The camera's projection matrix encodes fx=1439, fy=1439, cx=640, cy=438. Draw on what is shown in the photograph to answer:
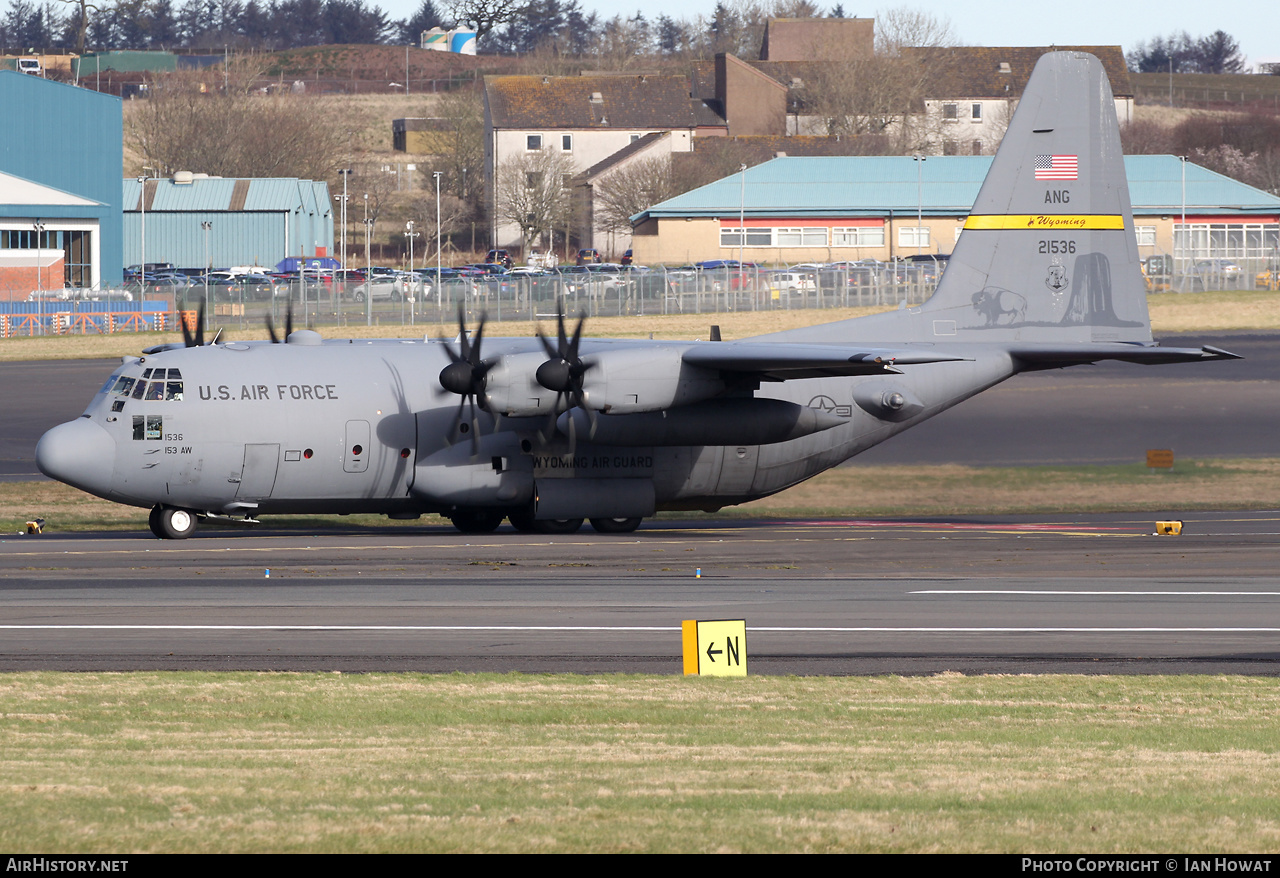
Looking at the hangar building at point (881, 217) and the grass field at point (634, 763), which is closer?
the grass field at point (634, 763)

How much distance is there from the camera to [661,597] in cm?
2100

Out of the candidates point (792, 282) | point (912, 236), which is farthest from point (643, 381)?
point (912, 236)

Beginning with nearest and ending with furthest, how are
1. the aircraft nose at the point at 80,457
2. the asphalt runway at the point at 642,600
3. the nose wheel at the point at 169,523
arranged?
the asphalt runway at the point at 642,600 < the aircraft nose at the point at 80,457 < the nose wheel at the point at 169,523

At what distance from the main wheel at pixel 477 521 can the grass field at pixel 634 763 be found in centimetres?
1560

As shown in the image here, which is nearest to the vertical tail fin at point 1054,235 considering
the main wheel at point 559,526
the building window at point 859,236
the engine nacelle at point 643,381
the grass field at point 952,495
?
the grass field at point 952,495

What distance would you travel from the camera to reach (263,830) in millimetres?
8172

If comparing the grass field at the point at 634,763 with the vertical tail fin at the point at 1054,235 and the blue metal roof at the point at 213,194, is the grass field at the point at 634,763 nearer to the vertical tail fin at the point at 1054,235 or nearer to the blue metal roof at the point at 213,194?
the vertical tail fin at the point at 1054,235

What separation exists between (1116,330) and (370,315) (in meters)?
47.0

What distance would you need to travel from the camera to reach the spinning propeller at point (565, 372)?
27.3 m

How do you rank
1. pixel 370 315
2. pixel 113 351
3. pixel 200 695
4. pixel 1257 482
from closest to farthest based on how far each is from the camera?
pixel 200 695
pixel 1257 482
pixel 113 351
pixel 370 315

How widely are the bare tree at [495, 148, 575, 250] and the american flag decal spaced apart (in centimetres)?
9543
